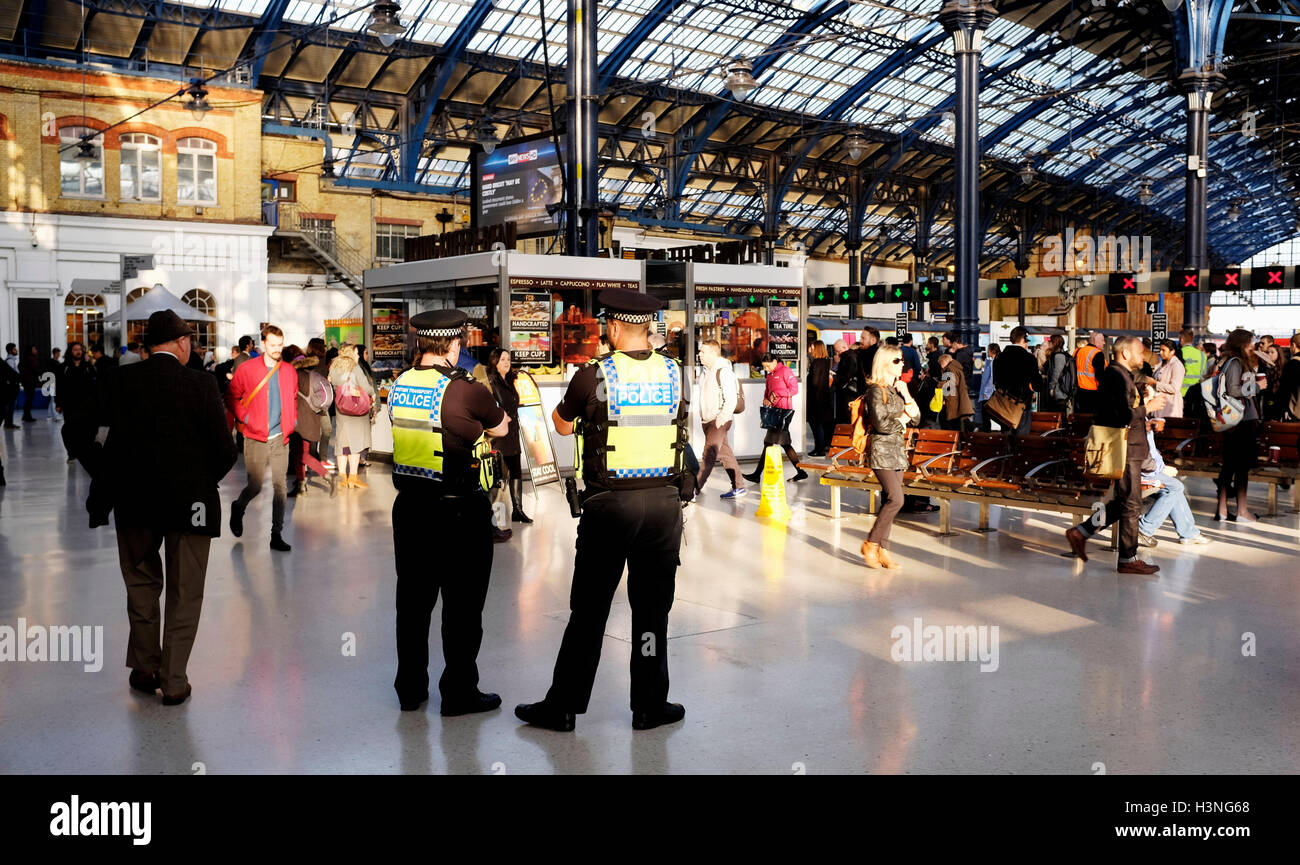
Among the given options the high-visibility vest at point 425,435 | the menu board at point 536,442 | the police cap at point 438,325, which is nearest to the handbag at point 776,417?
the menu board at point 536,442

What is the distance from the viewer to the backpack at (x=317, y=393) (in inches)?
476

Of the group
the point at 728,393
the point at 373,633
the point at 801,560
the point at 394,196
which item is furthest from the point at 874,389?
the point at 394,196

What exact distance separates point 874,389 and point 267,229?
27.9m

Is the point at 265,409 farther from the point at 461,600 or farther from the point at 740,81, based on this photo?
the point at 740,81

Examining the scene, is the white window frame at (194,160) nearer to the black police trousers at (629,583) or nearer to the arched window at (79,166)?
the arched window at (79,166)

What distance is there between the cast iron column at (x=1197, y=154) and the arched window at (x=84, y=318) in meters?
26.6

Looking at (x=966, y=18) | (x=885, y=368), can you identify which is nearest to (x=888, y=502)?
(x=885, y=368)

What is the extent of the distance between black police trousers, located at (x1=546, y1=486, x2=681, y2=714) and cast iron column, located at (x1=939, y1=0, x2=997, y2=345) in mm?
14325

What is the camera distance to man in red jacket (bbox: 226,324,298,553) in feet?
28.5

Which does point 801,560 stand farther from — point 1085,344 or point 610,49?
point 610,49

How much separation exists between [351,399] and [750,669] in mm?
8015

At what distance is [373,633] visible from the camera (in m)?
6.41

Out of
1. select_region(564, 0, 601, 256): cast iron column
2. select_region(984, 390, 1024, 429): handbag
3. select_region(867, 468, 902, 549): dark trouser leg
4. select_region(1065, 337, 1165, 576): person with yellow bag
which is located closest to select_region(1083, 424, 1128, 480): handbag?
select_region(1065, 337, 1165, 576): person with yellow bag

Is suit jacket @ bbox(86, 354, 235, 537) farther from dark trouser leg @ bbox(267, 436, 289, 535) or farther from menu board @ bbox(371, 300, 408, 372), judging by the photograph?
menu board @ bbox(371, 300, 408, 372)
